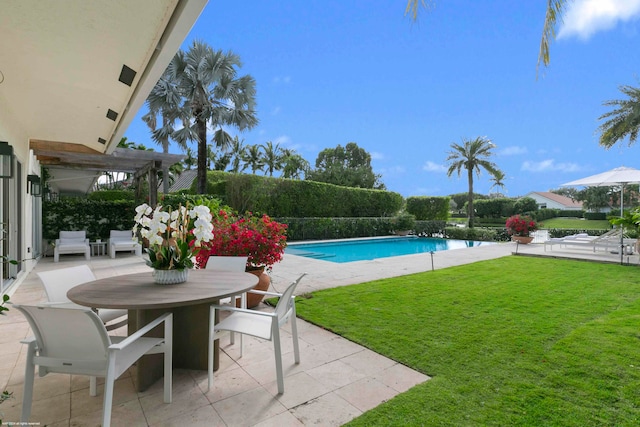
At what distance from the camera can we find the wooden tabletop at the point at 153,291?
2369 millimetres

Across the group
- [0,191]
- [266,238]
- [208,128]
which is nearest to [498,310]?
[266,238]

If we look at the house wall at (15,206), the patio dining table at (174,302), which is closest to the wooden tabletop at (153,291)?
the patio dining table at (174,302)

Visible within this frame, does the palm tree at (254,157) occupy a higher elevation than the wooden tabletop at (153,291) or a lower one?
higher

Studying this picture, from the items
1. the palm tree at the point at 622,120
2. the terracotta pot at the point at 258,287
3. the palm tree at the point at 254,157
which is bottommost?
the terracotta pot at the point at 258,287

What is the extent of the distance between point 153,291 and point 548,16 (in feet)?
18.8

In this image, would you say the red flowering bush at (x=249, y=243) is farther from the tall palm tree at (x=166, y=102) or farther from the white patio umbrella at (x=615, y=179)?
the white patio umbrella at (x=615, y=179)

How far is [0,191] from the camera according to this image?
5371 mm

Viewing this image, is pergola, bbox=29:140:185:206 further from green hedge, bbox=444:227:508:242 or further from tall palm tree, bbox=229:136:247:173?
tall palm tree, bbox=229:136:247:173

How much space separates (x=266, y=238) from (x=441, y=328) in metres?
2.56

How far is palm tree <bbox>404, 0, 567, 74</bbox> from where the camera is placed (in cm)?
451

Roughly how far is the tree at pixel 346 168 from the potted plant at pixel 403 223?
12169mm

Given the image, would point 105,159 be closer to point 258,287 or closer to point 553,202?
point 258,287

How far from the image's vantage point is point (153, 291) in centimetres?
271

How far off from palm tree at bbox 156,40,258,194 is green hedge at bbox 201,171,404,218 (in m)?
2.27
